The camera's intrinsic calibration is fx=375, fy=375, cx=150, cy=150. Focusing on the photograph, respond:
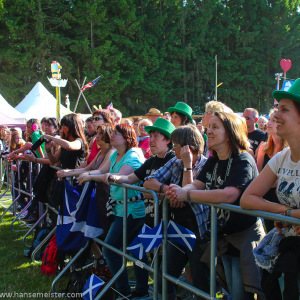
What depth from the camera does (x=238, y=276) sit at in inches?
106

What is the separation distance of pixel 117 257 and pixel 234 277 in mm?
1492

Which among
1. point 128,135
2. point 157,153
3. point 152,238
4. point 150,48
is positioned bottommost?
point 152,238

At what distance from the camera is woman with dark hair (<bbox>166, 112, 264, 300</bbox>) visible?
259 cm

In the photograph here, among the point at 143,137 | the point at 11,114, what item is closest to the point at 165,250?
the point at 143,137

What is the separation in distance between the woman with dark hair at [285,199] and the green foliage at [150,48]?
99.7 ft

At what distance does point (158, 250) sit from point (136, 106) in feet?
114

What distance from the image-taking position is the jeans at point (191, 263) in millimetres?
2900

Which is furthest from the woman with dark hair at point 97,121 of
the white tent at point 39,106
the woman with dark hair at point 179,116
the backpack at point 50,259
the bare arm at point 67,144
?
the white tent at point 39,106

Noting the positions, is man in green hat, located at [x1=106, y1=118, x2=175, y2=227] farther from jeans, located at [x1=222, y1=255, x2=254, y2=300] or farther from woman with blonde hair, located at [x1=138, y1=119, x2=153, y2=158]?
woman with blonde hair, located at [x1=138, y1=119, x2=153, y2=158]

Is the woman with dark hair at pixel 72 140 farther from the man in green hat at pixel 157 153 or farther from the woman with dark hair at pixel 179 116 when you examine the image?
the man in green hat at pixel 157 153

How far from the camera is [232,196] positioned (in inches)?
100

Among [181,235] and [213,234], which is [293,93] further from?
[181,235]

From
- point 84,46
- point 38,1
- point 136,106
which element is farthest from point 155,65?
point 38,1

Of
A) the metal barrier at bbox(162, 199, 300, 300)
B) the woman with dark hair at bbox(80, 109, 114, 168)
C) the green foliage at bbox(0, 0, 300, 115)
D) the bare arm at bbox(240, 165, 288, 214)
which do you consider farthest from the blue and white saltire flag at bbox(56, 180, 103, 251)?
the green foliage at bbox(0, 0, 300, 115)
